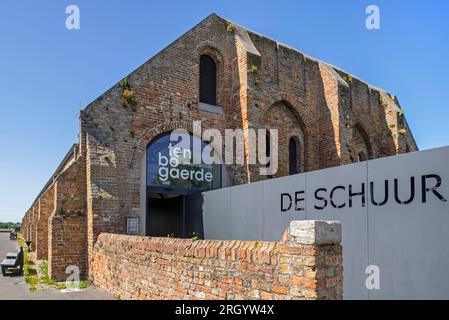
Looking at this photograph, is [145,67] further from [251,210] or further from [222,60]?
[251,210]

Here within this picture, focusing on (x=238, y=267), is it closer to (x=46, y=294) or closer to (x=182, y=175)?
(x=46, y=294)

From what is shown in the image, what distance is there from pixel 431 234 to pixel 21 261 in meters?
12.8

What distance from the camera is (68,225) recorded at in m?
11.0

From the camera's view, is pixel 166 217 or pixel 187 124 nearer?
pixel 187 124

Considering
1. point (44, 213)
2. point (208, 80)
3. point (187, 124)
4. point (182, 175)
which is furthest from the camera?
point (44, 213)

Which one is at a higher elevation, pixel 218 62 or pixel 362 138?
pixel 218 62

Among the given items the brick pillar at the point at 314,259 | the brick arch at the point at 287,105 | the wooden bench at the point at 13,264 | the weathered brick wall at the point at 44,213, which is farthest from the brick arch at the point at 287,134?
the weathered brick wall at the point at 44,213

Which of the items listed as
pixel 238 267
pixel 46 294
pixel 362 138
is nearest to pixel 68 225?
pixel 46 294

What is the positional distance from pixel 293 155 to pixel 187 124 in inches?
238

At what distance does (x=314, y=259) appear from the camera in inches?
157

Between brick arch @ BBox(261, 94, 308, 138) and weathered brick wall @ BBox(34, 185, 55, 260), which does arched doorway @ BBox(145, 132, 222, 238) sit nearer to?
brick arch @ BBox(261, 94, 308, 138)

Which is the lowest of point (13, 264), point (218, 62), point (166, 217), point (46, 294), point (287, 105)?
point (46, 294)

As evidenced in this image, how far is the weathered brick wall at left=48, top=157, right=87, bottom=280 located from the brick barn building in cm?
3

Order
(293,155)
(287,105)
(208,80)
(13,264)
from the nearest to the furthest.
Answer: (13,264), (208,80), (287,105), (293,155)
